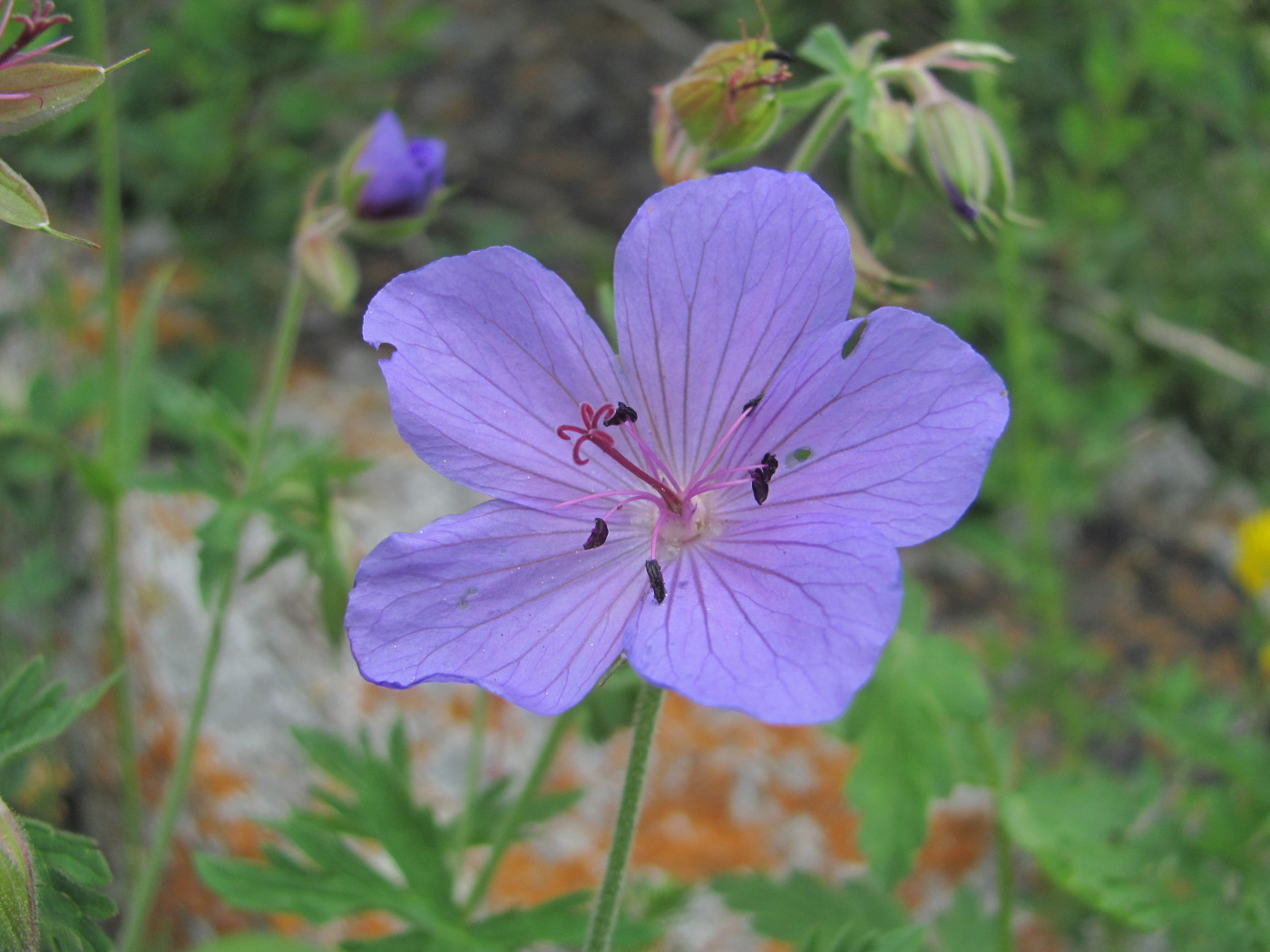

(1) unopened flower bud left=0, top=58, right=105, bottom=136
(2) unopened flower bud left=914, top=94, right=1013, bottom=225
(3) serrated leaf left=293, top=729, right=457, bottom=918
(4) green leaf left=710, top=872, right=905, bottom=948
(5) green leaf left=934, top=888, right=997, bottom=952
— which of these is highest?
(1) unopened flower bud left=0, top=58, right=105, bottom=136

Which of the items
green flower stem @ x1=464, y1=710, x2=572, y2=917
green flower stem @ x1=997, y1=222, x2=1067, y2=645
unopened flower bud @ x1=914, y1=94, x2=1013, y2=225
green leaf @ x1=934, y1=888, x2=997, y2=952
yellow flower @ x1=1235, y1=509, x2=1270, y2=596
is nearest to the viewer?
unopened flower bud @ x1=914, y1=94, x2=1013, y2=225

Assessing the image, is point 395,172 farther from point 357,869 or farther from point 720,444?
point 357,869

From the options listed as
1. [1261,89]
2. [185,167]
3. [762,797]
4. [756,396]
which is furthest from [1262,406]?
[185,167]

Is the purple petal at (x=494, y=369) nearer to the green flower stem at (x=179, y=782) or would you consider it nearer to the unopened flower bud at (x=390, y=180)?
the unopened flower bud at (x=390, y=180)

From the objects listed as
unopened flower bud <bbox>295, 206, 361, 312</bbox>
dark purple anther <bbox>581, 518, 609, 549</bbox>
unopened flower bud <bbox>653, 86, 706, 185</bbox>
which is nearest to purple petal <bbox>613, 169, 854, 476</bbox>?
dark purple anther <bbox>581, 518, 609, 549</bbox>

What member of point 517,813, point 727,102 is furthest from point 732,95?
point 517,813

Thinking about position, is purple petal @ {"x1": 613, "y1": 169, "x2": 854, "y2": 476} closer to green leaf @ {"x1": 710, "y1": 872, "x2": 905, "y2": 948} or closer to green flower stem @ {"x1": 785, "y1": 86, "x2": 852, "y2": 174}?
green flower stem @ {"x1": 785, "y1": 86, "x2": 852, "y2": 174}
